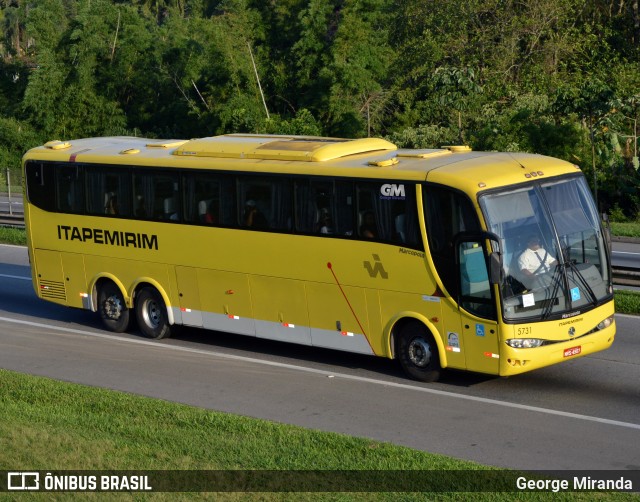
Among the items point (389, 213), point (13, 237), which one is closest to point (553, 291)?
point (389, 213)

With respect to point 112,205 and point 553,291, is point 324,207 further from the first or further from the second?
point 112,205

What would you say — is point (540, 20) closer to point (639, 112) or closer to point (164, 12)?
point (639, 112)

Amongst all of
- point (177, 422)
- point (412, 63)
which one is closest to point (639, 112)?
point (412, 63)

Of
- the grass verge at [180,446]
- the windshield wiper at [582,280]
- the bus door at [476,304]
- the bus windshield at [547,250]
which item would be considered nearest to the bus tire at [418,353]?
the bus door at [476,304]

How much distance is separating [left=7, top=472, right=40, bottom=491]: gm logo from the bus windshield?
601 centimetres

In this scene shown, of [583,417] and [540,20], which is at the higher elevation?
[540,20]

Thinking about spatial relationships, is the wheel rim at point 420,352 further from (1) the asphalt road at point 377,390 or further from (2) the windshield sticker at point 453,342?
(2) the windshield sticker at point 453,342

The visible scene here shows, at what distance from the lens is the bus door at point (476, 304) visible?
13594 mm

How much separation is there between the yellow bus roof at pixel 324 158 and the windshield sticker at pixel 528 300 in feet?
4.70

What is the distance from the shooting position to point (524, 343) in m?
13.5

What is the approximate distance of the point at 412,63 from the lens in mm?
52031

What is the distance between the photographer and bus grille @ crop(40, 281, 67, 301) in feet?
64.2

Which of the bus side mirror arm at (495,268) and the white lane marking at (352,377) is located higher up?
Answer: the bus side mirror arm at (495,268)

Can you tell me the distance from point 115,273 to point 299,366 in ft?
14.0
